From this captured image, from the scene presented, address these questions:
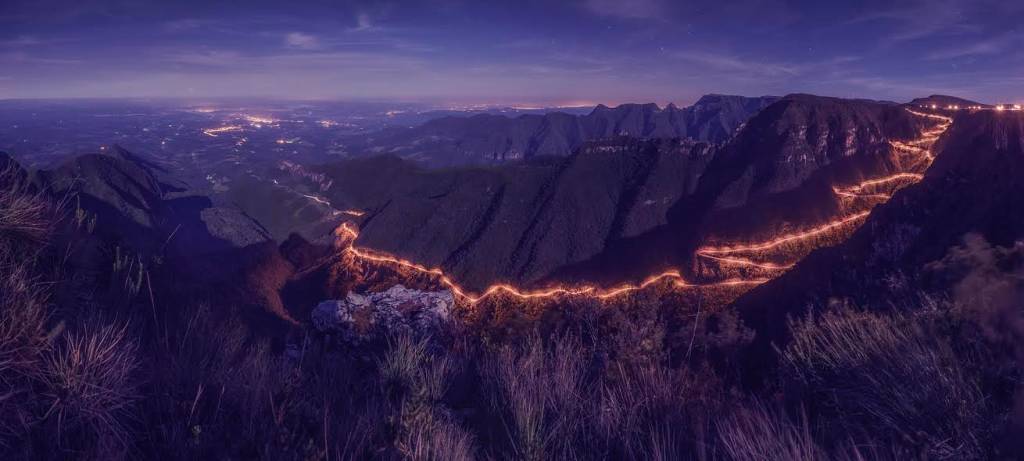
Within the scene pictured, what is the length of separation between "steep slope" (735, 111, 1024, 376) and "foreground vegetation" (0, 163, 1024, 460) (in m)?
13.2

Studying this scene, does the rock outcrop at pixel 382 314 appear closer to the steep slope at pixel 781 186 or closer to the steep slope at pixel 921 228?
the steep slope at pixel 781 186

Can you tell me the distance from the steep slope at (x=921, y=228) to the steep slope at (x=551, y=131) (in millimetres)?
132513

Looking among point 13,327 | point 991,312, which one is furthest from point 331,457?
point 991,312

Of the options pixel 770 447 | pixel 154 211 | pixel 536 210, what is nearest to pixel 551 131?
pixel 536 210

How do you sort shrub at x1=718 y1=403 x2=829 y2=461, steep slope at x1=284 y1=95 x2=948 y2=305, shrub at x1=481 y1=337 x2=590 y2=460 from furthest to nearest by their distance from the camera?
steep slope at x1=284 y1=95 x2=948 y2=305 → shrub at x1=481 y1=337 x2=590 y2=460 → shrub at x1=718 y1=403 x2=829 y2=461

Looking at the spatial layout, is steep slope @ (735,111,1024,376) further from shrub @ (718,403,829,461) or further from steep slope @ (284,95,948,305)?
shrub @ (718,403,829,461)

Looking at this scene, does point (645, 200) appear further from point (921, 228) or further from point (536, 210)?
point (921, 228)

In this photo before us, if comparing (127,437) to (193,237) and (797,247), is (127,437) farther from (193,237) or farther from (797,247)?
(193,237)

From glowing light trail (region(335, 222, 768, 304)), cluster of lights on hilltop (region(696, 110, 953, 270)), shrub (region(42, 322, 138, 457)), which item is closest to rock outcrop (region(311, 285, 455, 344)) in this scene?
glowing light trail (region(335, 222, 768, 304))

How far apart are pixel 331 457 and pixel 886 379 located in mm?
6777

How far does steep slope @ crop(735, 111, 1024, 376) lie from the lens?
2234 cm

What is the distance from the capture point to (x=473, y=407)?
9.02 m

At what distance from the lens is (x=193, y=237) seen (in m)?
75.4

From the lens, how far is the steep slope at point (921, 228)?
880 inches
